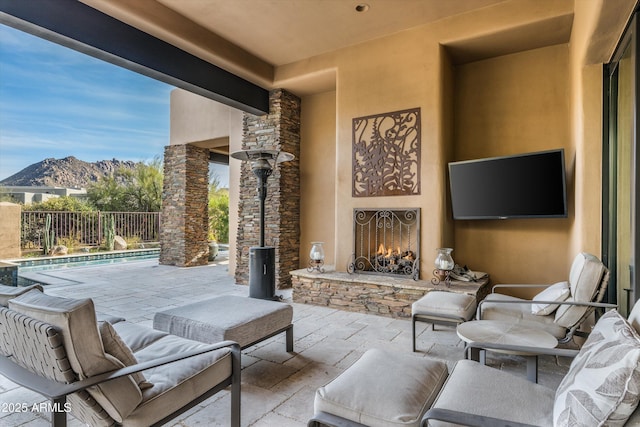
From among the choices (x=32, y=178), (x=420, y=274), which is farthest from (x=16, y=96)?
(x=420, y=274)

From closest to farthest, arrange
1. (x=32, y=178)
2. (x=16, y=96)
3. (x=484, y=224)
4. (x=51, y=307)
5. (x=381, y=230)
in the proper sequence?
(x=51, y=307), (x=484, y=224), (x=381, y=230), (x=16, y=96), (x=32, y=178)

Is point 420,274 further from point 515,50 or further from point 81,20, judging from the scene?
point 81,20

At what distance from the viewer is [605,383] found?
1.04 metres

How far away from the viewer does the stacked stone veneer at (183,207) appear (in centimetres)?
839

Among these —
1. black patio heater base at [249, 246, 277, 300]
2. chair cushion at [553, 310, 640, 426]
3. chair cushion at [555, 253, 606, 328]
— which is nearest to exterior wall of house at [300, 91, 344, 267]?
black patio heater base at [249, 246, 277, 300]

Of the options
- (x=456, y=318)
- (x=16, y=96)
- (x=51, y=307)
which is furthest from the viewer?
(x=16, y=96)

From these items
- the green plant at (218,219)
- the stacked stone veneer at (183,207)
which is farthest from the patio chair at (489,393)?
the green plant at (218,219)

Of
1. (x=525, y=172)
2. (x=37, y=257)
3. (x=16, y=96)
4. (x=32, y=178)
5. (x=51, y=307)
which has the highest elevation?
(x=16, y=96)

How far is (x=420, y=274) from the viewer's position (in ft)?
14.7

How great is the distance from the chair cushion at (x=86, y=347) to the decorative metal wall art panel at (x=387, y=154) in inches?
155

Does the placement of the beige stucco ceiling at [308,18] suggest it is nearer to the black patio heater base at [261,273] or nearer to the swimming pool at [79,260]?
the black patio heater base at [261,273]

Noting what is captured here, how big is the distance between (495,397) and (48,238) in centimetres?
1210

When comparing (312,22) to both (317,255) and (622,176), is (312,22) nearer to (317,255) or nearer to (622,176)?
(317,255)

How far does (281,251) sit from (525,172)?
3.87 metres
